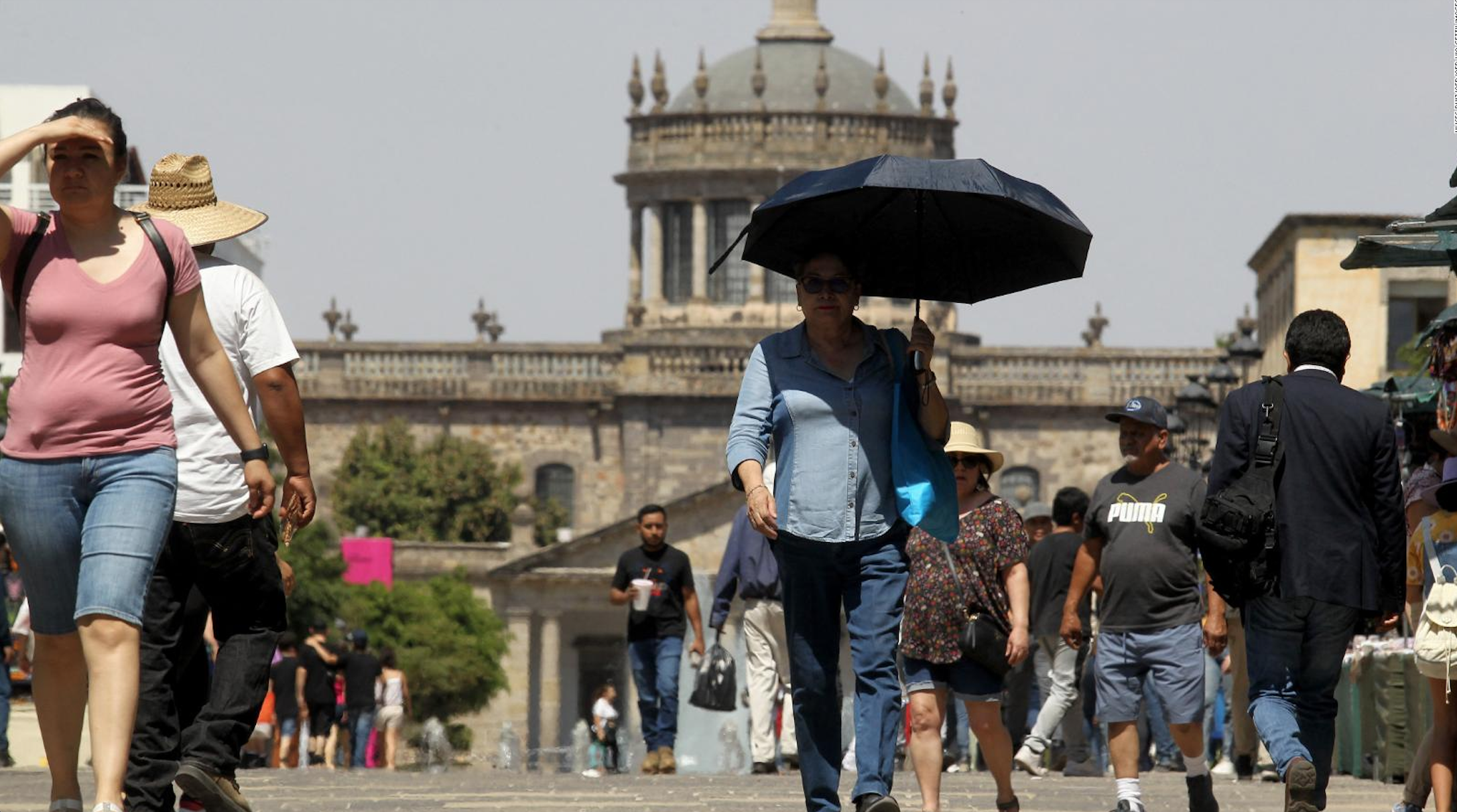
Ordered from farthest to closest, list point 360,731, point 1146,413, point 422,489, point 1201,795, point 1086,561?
point 422,489, point 360,731, point 1086,561, point 1146,413, point 1201,795

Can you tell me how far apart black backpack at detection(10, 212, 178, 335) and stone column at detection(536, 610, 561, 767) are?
193ft

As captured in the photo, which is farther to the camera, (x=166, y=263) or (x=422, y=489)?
(x=422, y=489)

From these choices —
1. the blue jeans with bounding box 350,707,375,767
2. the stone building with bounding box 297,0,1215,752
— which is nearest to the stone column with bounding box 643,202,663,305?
the stone building with bounding box 297,0,1215,752

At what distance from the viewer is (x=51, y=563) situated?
8.55 m

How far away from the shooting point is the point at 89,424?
8469 mm

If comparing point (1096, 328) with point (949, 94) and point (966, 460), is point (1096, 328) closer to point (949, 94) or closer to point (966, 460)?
point (949, 94)

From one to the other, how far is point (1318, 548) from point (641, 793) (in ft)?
15.3

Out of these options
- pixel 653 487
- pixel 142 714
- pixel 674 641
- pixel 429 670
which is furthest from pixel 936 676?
pixel 653 487

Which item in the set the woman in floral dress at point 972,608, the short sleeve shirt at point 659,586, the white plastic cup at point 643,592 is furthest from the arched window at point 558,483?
the woman in floral dress at point 972,608

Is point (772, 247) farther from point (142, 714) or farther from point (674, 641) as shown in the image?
point (674, 641)

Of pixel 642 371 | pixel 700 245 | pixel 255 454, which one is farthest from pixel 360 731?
pixel 700 245

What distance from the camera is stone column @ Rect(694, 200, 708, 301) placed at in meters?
82.9

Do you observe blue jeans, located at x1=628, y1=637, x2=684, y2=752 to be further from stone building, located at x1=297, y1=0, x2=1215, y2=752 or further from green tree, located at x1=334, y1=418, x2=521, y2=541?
green tree, located at x1=334, y1=418, x2=521, y2=541

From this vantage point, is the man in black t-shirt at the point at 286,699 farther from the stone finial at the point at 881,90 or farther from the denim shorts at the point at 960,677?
the stone finial at the point at 881,90
